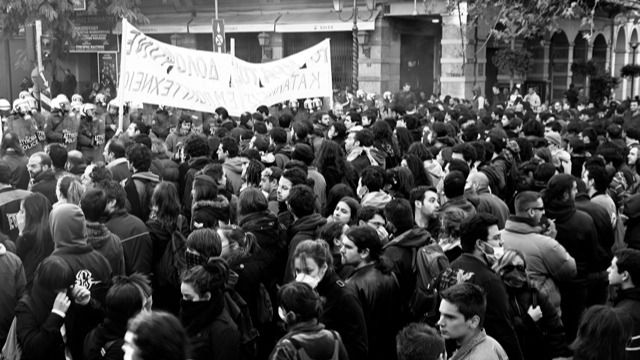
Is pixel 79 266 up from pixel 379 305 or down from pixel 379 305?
up

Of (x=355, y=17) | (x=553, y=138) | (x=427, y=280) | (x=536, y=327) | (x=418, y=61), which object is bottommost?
(x=536, y=327)

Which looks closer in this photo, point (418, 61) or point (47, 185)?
point (47, 185)

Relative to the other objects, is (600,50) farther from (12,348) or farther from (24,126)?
(12,348)

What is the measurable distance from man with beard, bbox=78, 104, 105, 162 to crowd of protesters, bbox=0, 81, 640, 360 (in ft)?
12.2

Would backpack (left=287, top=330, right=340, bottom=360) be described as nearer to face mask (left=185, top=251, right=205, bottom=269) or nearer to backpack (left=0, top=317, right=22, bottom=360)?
face mask (left=185, top=251, right=205, bottom=269)

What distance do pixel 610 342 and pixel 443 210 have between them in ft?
7.43

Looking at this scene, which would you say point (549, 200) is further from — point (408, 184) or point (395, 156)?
point (395, 156)

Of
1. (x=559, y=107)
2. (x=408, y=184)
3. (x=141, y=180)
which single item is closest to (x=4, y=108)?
(x=141, y=180)

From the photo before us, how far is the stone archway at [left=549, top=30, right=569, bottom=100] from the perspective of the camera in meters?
31.7

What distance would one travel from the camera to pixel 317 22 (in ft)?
84.6

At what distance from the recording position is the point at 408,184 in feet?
25.5

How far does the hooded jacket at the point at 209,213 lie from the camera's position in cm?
582

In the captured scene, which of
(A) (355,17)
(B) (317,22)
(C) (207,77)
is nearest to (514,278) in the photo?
(C) (207,77)

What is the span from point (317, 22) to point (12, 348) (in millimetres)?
22219
